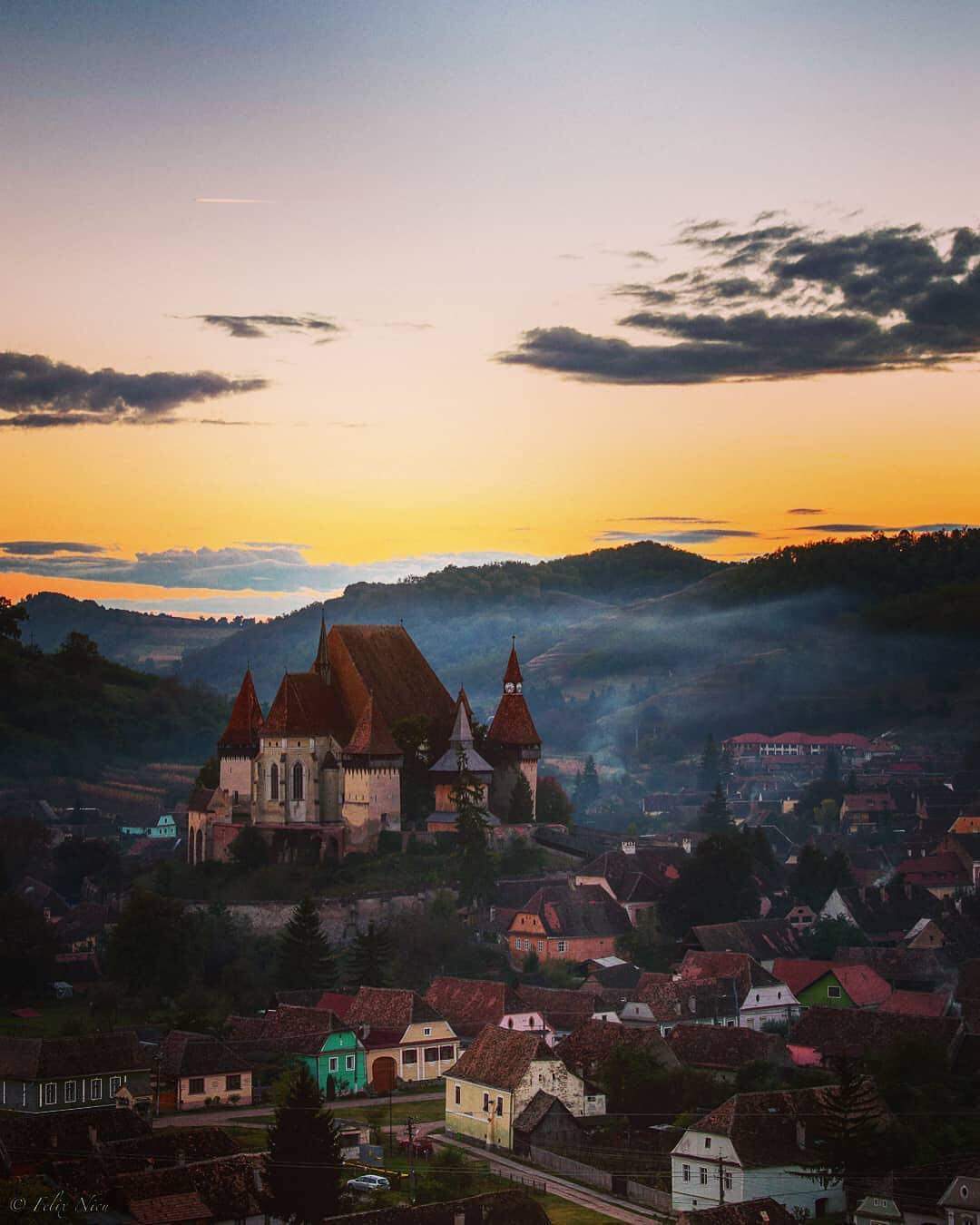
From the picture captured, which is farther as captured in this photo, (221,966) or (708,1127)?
(221,966)

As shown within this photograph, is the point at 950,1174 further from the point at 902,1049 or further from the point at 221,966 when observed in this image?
the point at 221,966

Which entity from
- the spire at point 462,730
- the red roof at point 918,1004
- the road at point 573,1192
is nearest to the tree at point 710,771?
the spire at point 462,730

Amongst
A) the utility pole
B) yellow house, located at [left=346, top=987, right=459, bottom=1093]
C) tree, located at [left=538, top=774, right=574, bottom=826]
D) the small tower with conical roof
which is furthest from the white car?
tree, located at [left=538, top=774, right=574, bottom=826]

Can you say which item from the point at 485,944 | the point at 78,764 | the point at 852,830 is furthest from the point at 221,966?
the point at 852,830

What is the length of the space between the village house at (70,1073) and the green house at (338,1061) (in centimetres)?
563

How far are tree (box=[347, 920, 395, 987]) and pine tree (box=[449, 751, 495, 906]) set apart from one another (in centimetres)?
582

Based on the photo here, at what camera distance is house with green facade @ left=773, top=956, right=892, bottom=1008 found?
251 feet

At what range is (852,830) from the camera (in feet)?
480

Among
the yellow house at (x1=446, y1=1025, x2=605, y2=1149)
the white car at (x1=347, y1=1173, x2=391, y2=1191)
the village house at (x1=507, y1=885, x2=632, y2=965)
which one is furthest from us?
the village house at (x1=507, y1=885, x2=632, y2=965)

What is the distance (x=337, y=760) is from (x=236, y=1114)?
25.9 metres

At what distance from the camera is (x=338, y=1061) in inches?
2534

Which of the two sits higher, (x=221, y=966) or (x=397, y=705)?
(x=397, y=705)

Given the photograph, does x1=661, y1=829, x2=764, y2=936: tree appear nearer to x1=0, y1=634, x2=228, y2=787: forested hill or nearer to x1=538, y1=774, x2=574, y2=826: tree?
x1=538, y1=774, x2=574, y2=826: tree

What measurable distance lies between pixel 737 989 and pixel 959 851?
4275cm
